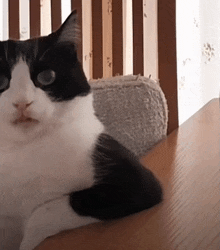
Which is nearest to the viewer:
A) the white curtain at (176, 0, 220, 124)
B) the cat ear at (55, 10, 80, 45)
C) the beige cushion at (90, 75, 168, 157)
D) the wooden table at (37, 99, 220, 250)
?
the wooden table at (37, 99, 220, 250)

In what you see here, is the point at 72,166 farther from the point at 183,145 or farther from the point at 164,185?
the point at 183,145

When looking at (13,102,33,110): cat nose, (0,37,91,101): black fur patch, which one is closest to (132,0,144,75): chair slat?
(0,37,91,101): black fur patch

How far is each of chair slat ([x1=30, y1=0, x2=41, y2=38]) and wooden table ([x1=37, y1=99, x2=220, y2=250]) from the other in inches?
20.8

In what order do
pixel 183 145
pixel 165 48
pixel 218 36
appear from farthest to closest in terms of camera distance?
pixel 218 36, pixel 165 48, pixel 183 145

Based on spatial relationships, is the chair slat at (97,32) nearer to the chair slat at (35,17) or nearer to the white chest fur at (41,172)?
the chair slat at (35,17)

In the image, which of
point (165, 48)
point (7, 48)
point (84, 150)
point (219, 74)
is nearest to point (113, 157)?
point (84, 150)

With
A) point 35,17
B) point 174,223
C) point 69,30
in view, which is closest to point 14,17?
point 35,17

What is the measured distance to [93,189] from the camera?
439mm

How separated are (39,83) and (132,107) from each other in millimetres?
544

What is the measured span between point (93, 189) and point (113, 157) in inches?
2.8

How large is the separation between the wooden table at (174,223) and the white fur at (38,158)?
0.06 m

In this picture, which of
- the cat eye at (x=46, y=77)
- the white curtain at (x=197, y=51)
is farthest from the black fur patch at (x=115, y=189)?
the white curtain at (x=197, y=51)

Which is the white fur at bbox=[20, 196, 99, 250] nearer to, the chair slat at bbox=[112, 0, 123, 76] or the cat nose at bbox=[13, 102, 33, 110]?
the cat nose at bbox=[13, 102, 33, 110]

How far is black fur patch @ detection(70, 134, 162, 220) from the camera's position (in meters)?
0.43
